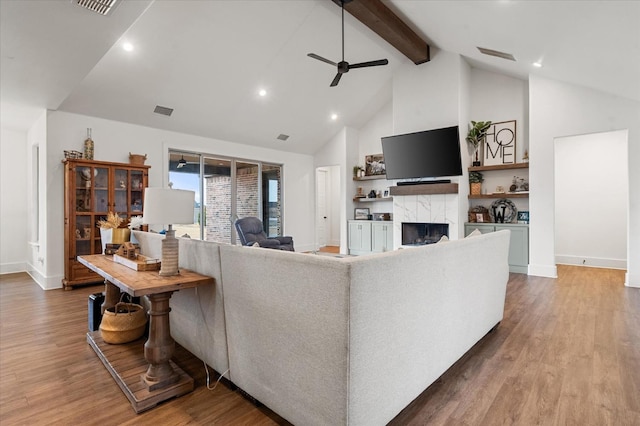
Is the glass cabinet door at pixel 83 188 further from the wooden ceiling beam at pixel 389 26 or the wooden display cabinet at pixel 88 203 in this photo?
the wooden ceiling beam at pixel 389 26

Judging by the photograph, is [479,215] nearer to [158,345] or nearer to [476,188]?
[476,188]

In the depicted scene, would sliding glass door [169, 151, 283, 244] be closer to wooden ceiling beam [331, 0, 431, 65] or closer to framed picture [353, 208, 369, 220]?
framed picture [353, 208, 369, 220]

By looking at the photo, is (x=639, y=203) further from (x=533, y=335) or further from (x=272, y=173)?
(x=272, y=173)

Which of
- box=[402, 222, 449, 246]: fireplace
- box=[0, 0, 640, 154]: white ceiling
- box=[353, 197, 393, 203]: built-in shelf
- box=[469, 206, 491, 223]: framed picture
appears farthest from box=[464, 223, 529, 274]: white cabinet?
box=[353, 197, 393, 203]: built-in shelf

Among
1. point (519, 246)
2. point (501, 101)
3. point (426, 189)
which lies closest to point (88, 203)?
point (426, 189)

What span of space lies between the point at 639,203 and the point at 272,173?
6.64m

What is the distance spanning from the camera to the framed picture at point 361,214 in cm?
796

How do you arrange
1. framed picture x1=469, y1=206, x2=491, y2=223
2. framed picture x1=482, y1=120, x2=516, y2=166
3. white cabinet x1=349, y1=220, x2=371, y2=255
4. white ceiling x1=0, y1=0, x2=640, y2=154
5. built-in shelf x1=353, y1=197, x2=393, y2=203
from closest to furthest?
1. white ceiling x1=0, y1=0, x2=640, y2=154
2. framed picture x1=482, y1=120, x2=516, y2=166
3. framed picture x1=469, y1=206, x2=491, y2=223
4. white cabinet x1=349, y1=220, x2=371, y2=255
5. built-in shelf x1=353, y1=197, x2=393, y2=203

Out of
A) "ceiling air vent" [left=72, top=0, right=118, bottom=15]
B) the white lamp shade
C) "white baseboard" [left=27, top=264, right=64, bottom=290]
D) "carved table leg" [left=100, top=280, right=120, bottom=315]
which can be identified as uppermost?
"ceiling air vent" [left=72, top=0, right=118, bottom=15]

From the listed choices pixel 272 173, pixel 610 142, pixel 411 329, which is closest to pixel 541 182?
pixel 610 142

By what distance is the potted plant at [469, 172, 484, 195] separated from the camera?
6.12 m

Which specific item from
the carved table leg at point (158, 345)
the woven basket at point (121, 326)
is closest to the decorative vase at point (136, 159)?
the woven basket at point (121, 326)

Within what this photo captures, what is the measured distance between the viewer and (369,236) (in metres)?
7.55

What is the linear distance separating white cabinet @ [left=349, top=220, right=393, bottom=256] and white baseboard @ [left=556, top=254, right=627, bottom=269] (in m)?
3.30
